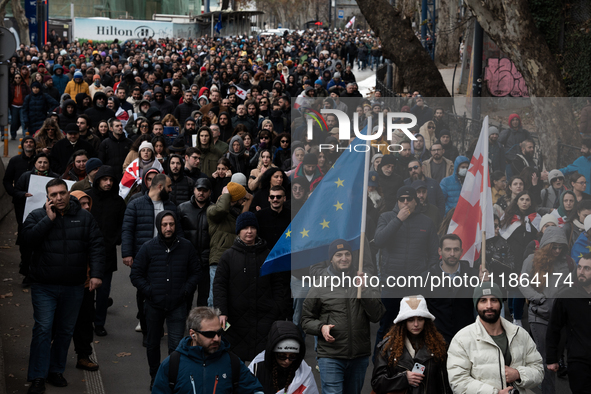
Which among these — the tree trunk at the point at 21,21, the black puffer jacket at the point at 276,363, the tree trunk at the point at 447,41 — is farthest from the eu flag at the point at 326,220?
the tree trunk at the point at 21,21

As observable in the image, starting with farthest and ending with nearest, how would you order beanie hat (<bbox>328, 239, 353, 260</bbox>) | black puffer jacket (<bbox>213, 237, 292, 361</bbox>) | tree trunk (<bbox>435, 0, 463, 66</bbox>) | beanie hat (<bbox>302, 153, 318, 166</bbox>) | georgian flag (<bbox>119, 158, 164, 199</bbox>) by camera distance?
tree trunk (<bbox>435, 0, 463, 66</bbox>) → georgian flag (<bbox>119, 158, 164, 199</bbox>) → beanie hat (<bbox>302, 153, 318, 166</bbox>) → black puffer jacket (<bbox>213, 237, 292, 361</bbox>) → beanie hat (<bbox>328, 239, 353, 260</bbox>)

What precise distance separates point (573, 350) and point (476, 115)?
12.2m

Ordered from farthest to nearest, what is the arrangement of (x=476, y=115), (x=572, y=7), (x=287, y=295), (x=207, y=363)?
(x=476, y=115), (x=572, y=7), (x=287, y=295), (x=207, y=363)

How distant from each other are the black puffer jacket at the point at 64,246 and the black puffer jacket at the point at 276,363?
2327mm

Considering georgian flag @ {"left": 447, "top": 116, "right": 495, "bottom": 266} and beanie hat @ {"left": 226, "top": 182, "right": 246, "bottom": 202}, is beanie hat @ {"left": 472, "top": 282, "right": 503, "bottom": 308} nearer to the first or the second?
georgian flag @ {"left": 447, "top": 116, "right": 495, "bottom": 266}

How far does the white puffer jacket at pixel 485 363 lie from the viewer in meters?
5.34

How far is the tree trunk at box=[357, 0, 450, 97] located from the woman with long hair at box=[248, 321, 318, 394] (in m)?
12.5

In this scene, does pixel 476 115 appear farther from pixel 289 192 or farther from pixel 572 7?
pixel 289 192

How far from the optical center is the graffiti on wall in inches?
904

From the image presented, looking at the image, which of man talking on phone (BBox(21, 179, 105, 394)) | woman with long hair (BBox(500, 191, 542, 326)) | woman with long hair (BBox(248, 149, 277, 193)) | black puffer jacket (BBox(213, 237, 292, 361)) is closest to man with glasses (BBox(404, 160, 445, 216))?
woman with long hair (BBox(500, 191, 542, 326))

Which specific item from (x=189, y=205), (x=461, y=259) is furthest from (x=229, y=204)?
(x=461, y=259)

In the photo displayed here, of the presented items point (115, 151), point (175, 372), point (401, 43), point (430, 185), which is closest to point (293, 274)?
point (175, 372)

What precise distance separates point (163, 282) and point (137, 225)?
134cm

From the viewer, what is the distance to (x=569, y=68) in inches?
674
